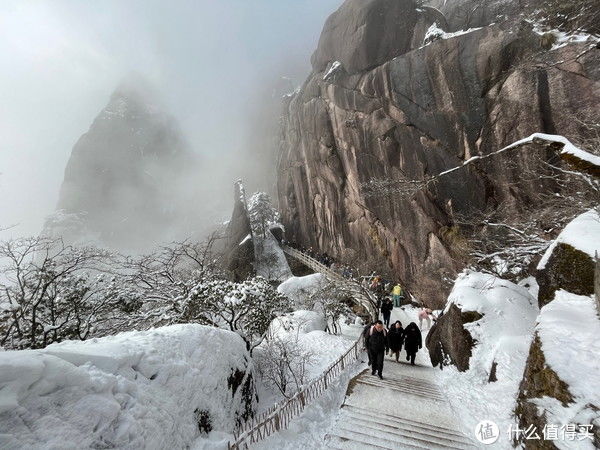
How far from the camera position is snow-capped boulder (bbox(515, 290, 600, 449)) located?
12.4 ft

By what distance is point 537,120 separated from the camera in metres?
14.3

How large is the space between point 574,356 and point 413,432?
2.83 meters

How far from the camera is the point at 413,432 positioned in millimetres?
5289

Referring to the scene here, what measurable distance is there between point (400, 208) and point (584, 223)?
1468 cm

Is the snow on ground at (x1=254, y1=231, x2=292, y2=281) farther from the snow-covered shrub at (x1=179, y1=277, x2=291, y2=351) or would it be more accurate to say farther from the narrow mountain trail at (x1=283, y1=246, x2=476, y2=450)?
the narrow mountain trail at (x1=283, y1=246, x2=476, y2=450)

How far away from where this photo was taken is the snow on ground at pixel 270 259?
36.8 meters

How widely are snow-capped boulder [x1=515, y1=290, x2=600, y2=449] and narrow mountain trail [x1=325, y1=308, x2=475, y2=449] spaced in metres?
1.38

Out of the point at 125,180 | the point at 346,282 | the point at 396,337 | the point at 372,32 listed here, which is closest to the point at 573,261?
the point at 396,337

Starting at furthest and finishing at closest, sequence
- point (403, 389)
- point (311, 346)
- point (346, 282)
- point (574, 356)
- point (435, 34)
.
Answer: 1. point (435, 34)
2. point (346, 282)
3. point (311, 346)
4. point (403, 389)
5. point (574, 356)

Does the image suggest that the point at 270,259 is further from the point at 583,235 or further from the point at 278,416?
the point at 583,235

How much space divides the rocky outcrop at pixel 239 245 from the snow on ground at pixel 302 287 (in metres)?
9.63

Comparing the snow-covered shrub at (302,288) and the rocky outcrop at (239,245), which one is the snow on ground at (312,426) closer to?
the snow-covered shrub at (302,288)

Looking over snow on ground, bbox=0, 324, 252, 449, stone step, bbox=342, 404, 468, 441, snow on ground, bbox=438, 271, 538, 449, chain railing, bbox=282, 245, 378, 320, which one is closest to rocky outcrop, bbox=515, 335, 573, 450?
snow on ground, bbox=438, 271, 538, 449

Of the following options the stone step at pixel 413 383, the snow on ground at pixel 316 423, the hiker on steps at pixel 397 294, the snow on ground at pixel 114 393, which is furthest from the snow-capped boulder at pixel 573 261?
the hiker on steps at pixel 397 294
